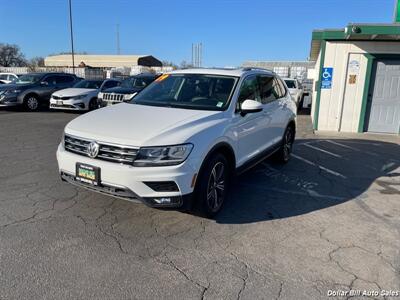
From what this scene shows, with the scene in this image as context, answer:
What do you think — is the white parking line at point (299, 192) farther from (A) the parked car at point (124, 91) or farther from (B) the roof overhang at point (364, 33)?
(A) the parked car at point (124, 91)

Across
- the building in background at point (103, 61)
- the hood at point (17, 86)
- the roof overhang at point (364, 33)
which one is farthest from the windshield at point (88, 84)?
the building in background at point (103, 61)

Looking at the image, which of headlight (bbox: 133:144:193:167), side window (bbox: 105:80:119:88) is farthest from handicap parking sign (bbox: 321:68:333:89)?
side window (bbox: 105:80:119:88)

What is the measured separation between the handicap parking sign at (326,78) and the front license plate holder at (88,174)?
9.17 meters

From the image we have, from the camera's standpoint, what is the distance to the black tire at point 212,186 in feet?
12.2

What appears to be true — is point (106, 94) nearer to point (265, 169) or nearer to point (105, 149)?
point (265, 169)

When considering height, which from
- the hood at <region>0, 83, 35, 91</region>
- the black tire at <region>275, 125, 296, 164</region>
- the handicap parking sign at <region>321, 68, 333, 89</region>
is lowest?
the black tire at <region>275, 125, 296, 164</region>

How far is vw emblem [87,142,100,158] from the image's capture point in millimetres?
3613

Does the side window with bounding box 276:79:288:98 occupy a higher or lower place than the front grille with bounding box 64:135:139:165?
higher

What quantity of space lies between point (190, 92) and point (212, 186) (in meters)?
1.52

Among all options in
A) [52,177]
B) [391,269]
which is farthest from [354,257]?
[52,177]

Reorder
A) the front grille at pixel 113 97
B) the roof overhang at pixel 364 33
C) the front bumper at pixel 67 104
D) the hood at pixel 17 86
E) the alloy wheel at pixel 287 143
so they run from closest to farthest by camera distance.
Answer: the alloy wheel at pixel 287 143 → the roof overhang at pixel 364 33 → the front grille at pixel 113 97 → the front bumper at pixel 67 104 → the hood at pixel 17 86

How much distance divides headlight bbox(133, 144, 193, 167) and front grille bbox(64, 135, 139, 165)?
0.07 m

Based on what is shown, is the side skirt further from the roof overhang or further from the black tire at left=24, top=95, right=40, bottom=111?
the black tire at left=24, top=95, right=40, bottom=111

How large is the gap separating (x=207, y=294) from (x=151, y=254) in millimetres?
786
